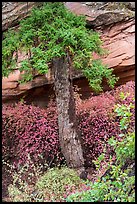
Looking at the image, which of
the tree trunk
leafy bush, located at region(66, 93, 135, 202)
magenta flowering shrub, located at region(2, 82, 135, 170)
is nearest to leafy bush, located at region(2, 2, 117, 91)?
the tree trunk

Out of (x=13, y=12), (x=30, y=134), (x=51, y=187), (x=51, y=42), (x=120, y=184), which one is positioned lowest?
(x=51, y=187)

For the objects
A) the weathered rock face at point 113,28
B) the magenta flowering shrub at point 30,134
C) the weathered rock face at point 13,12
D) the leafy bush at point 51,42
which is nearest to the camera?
the leafy bush at point 51,42

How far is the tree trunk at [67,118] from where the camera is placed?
3.83m

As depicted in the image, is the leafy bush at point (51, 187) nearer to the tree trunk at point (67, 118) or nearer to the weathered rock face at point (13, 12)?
the tree trunk at point (67, 118)

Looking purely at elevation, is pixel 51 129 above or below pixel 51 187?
above

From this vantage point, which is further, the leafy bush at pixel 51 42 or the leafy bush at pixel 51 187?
the leafy bush at pixel 51 42

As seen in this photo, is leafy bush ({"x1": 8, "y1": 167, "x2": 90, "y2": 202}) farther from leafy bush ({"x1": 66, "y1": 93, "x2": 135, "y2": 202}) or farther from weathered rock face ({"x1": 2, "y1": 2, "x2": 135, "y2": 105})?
weathered rock face ({"x1": 2, "y1": 2, "x2": 135, "y2": 105})

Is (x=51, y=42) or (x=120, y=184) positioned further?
(x=51, y=42)

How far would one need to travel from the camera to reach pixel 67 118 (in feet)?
12.7

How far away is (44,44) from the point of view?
143 inches

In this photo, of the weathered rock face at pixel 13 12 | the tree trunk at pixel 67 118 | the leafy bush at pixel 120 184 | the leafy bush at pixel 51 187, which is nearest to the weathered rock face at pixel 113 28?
the weathered rock face at pixel 13 12

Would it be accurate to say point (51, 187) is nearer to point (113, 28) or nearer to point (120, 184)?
point (120, 184)

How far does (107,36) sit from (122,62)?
47cm

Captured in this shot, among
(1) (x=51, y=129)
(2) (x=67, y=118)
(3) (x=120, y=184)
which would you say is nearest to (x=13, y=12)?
(1) (x=51, y=129)
